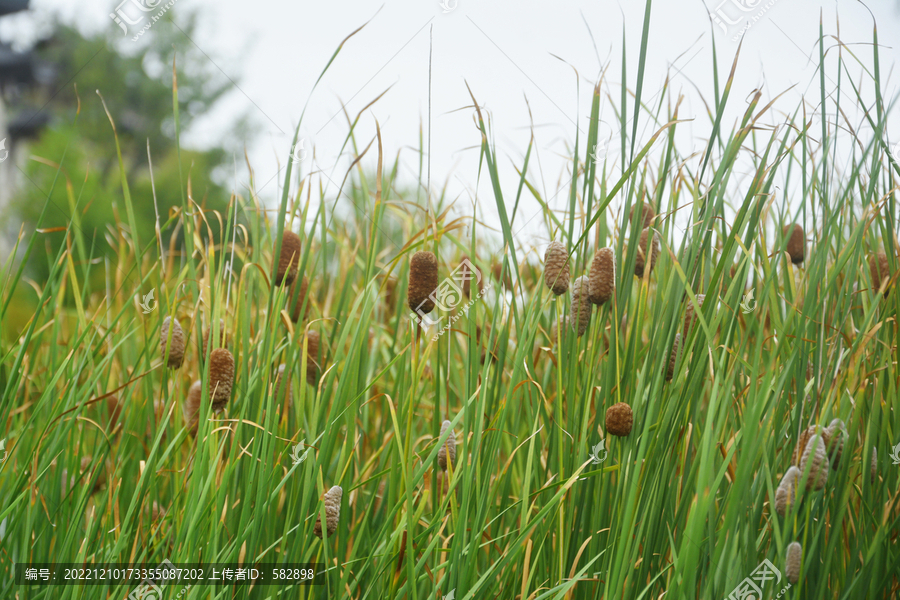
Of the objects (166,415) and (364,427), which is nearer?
(166,415)

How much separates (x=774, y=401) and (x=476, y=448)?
536 millimetres

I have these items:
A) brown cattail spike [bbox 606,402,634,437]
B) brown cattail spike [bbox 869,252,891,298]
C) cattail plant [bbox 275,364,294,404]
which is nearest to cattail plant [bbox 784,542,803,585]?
brown cattail spike [bbox 606,402,634,437]

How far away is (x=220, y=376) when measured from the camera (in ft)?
3.64

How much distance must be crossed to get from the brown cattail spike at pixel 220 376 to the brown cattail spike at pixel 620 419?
30.5 inches

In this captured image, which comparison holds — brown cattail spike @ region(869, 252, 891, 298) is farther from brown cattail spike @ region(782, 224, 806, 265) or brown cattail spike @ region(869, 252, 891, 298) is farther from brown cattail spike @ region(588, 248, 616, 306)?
brown cattail spike @ region(588, 248, 616, 306)

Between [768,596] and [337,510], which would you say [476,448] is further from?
[768,596]

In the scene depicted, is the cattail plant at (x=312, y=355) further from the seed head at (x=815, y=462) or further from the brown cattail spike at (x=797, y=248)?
the brown cattail spike at (x=797, y=248)

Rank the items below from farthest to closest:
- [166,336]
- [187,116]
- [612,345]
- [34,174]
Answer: [187,116], [34,174], [166,336], [612,345]

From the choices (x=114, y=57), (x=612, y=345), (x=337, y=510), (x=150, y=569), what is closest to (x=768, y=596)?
(x=612, y=345)

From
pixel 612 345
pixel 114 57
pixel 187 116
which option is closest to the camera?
pixel 612 345

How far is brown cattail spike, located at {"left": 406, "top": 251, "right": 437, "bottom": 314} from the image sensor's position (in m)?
1.06

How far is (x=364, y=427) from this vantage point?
1543mm

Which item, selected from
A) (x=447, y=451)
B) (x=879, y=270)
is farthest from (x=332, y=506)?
(x=879, y=270)

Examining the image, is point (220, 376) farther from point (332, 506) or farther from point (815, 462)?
point (815, 462)
